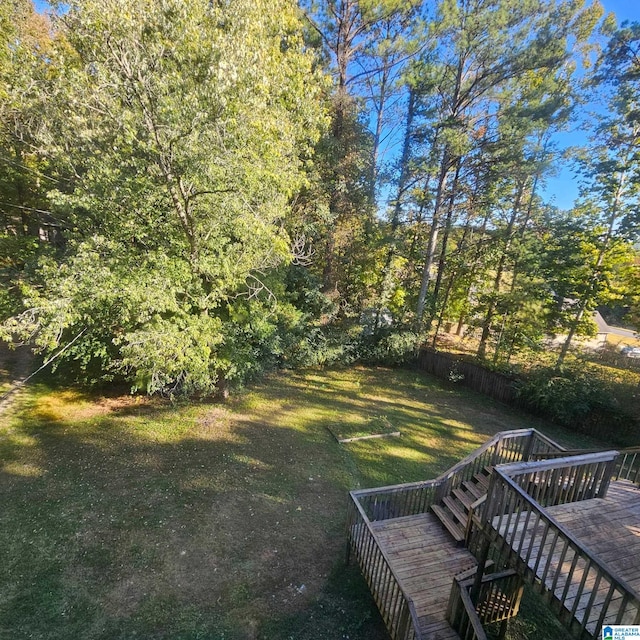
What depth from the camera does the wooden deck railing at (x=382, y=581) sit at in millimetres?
4023

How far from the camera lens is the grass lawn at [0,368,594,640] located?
4691mm

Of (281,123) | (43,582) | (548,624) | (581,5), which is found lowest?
(43,582)

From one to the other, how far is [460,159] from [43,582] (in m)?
17.9

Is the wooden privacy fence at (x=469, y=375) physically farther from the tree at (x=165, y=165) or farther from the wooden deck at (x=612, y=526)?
the tree at (x=165, y=165)

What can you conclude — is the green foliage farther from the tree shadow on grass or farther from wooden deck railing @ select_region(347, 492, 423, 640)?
wooden deck railing @ select_region(347, 492, 423, 640)

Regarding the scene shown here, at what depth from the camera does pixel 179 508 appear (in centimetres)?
658

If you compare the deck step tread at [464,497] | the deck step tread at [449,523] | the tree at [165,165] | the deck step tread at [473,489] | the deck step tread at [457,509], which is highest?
the tree at [165,165]

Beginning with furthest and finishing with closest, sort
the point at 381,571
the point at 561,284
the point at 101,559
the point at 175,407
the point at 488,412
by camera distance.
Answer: the point at 561,284 → the point at 488,412 → the point at 175,407 → the point at 101,559 → the point at 381,571

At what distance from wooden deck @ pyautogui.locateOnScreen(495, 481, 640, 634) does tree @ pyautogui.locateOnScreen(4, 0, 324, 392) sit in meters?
7.46

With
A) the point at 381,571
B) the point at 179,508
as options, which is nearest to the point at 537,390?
the point at 381,571

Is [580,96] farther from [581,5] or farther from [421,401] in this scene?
[421,401]

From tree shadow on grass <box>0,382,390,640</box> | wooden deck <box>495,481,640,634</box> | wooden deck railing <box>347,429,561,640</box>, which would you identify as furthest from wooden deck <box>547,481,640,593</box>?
tree shadow on grass <box>0,382,390,640</box>

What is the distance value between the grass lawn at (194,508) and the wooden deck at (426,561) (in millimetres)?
701

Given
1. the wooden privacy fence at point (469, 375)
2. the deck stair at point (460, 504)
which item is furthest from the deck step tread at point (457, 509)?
the wooden privacy fence at point (469, 375)
